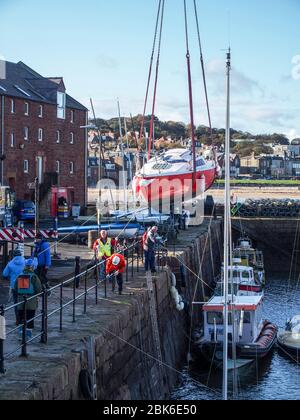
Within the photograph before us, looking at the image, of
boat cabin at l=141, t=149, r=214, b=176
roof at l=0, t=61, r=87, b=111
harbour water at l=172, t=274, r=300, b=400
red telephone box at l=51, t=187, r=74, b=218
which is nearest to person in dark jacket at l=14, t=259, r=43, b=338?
harbour water at l=172, t=274, r=300, b=400

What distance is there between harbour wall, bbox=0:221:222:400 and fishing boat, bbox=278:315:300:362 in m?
3.10

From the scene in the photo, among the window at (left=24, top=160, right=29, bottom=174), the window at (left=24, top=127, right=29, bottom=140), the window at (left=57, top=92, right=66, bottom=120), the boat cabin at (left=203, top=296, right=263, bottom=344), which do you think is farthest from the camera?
the window at (left=57, top=92, right=66, bottom=120)

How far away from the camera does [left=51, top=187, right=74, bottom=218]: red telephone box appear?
43.4m

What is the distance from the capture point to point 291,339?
2562 cm

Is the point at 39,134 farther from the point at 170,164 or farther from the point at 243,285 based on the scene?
the point at 243,285

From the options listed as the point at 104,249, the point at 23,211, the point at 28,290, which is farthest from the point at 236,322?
the point at 23,211

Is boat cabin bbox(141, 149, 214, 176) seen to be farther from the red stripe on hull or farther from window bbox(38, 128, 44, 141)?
window bbox(38, 128, 44, 141)

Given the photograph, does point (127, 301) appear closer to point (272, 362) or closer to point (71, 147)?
point (272, 362)

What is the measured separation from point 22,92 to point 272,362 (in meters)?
25.2

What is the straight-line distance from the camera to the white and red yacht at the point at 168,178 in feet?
116

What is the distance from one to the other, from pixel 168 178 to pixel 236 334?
13.6 metres

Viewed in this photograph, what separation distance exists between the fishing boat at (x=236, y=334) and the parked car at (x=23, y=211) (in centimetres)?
1711

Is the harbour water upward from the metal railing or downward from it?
downward

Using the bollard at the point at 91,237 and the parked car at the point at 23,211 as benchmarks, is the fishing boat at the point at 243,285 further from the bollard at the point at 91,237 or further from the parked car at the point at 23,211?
the parked car at the point at 23,211
